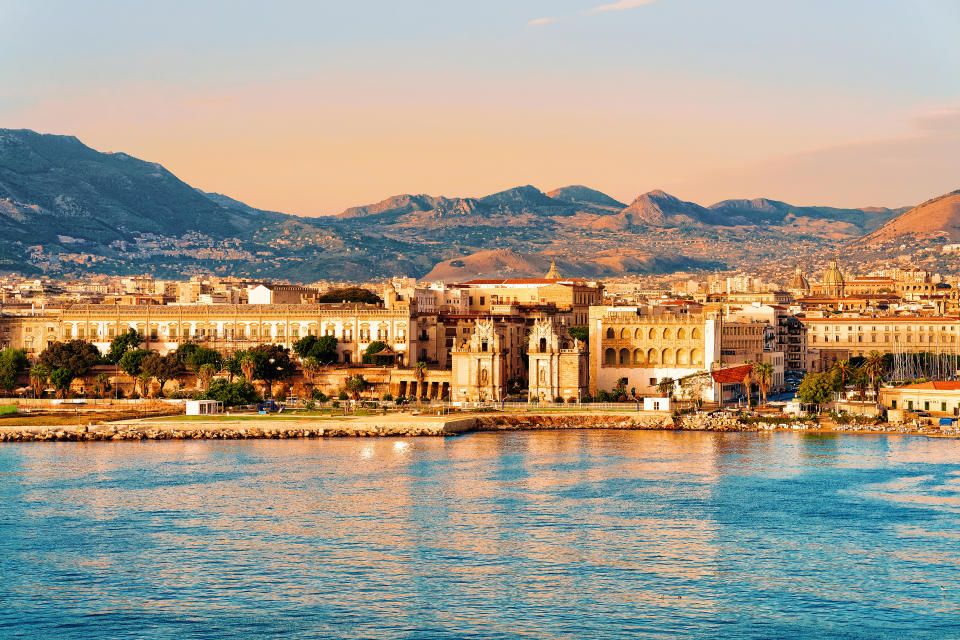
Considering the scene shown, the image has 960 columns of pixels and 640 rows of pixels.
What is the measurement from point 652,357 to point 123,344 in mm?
30591

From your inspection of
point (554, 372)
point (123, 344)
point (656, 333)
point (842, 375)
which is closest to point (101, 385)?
point (123, 344)

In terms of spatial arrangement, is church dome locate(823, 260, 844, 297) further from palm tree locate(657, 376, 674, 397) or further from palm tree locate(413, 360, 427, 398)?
palm tree locate(413, 360, 427, 398)

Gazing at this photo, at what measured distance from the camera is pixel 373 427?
215ft

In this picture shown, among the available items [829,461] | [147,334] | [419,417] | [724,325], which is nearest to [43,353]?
[147,334]

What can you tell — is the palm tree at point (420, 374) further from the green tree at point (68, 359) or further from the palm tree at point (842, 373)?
the palm tree at point (842, 373)

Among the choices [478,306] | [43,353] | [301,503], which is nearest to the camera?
[301,503]

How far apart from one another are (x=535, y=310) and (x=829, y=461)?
44.5 meters

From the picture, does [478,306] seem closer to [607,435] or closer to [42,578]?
[607,435]

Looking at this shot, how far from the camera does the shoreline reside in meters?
65.1

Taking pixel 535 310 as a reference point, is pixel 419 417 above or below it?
below

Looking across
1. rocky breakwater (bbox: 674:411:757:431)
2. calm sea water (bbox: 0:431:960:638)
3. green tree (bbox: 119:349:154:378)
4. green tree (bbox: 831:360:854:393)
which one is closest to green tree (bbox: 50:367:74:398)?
green tree (bbox: 119:349:154:378)

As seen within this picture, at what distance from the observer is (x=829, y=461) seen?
5459cm

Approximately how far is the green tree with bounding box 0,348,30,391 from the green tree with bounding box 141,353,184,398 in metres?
7.29

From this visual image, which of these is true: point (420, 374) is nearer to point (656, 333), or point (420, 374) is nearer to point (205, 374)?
point (205, 374)
